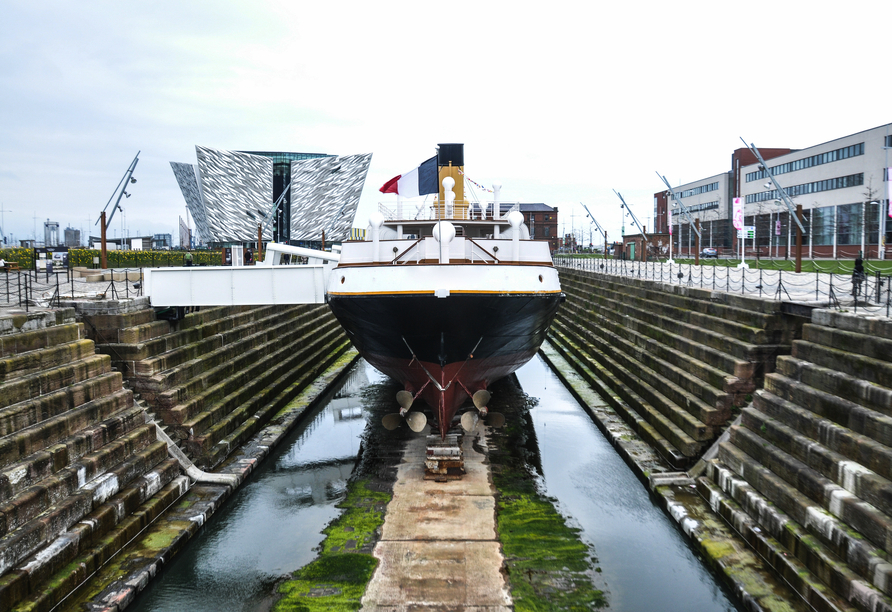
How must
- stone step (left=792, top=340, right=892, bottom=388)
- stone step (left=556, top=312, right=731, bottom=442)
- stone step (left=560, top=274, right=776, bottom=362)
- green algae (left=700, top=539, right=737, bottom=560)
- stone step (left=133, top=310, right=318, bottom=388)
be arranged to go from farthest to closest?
stone step (left=133, top=310, right=318, bottom=388) < stone step (left=556, top=312, right=731, bottom=442) < stone step (left=560, top=274, right=776, bottom=362) < green algae (left=700, top=539, right=737, bottom=560) < stone step (left=792, top=340, right=892, bottom=388)

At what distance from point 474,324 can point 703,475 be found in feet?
17.7

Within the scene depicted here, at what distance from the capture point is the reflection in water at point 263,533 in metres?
8.52

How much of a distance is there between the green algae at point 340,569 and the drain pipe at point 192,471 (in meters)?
2.44

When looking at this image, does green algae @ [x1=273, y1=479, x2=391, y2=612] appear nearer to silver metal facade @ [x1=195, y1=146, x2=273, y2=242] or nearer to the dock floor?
the dock floor

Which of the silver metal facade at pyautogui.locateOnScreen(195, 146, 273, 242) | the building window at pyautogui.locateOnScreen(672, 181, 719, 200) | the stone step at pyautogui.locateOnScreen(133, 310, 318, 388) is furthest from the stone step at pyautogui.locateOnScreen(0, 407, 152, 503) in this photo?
the building window at pyautogui.locateOnScreen(672, 181, 719, 200)

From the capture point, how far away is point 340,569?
888cm

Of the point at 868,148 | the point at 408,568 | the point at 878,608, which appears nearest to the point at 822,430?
the point at 878,608

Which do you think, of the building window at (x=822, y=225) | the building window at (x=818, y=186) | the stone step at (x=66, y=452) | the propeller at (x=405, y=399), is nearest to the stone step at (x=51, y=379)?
the stone step at (x=66, y=452)

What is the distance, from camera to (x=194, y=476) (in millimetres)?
11531

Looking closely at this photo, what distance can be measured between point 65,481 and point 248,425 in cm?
640

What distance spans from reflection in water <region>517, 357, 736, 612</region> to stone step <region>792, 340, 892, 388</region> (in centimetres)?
369

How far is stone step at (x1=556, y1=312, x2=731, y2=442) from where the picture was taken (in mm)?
11352

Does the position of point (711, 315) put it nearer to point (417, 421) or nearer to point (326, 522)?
point (417, 421)

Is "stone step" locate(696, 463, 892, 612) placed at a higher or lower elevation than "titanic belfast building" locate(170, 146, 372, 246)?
lower
